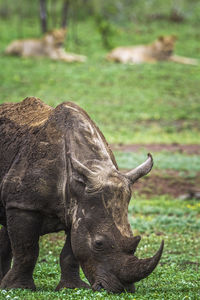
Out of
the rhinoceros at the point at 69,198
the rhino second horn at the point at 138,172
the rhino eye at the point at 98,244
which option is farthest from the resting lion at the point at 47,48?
the rhino eye at the point at 98,244

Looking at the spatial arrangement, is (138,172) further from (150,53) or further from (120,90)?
(150,53)

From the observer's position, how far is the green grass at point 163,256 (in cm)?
660

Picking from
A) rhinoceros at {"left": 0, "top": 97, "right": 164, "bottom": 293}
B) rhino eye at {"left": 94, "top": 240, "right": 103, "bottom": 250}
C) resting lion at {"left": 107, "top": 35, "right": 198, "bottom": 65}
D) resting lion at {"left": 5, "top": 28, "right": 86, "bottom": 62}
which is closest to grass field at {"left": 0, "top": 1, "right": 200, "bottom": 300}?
rhinoceros at {"left": 0, "top": 97, "right": 164, "bottom": 293}

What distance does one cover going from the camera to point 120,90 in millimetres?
28250

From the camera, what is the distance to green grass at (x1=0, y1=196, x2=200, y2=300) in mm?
6598

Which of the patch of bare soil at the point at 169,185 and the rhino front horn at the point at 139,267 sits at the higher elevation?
the rhino front horn at the point at 139,267

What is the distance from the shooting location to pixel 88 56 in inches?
1345

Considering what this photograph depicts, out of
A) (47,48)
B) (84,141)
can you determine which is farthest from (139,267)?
(47,48)

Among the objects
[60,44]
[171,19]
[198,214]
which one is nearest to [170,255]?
[198,214]

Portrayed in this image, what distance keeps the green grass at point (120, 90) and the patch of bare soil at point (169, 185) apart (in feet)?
17.1

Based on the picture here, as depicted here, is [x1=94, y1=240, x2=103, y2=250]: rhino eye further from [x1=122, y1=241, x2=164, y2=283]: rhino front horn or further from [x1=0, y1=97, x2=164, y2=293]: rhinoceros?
[x1=122, y1=241, x2=164, y2=283]: rhino front horn

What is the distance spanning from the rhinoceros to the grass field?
0.35m

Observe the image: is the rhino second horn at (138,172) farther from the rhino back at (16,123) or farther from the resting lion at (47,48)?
the resting lion at (47,48)

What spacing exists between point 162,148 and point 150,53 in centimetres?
1435
